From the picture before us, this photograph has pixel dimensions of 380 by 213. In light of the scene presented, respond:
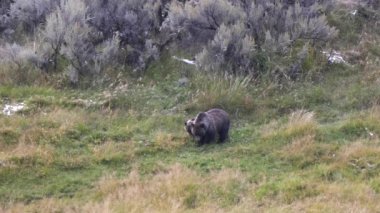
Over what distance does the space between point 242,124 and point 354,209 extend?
3721 mm

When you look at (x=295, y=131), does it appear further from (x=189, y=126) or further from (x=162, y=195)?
(x=162, y=195)

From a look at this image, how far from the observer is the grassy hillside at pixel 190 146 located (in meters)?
7.97

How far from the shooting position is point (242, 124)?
36.0ft

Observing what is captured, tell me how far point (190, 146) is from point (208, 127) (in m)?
0.45

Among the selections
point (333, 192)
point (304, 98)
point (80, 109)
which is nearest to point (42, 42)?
point (80, 109)

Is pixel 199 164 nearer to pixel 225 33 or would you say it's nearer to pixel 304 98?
pixel 304 98

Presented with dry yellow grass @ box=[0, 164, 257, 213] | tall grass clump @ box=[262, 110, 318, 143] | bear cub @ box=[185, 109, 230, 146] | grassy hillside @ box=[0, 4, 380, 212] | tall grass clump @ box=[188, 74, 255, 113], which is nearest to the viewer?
dry yellow grass @ box=[0, 164, 257, 213]

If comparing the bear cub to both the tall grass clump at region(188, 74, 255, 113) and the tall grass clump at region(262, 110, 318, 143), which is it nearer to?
the tall grass clump at region(262, 110, 318, 143)

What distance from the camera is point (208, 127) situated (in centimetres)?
979

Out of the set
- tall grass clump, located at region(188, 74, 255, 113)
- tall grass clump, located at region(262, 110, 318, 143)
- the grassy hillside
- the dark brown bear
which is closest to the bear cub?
the dark brown bear

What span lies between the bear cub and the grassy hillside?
6.6 inches

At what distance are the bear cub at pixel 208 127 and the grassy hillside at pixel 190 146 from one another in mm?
168

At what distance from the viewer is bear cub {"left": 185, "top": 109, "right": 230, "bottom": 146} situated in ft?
32.1

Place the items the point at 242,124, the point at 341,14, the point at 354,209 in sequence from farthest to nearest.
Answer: the point at 341,14, the point at 242,124, the point at 354,209
